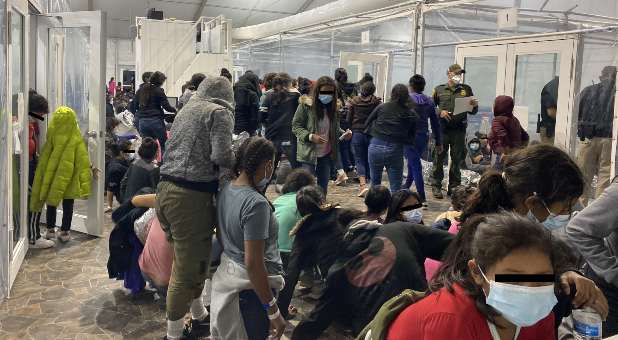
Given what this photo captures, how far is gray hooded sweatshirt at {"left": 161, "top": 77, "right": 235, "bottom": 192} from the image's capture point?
2616 mm

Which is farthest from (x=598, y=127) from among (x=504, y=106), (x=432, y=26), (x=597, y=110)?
(x=432, y=26)

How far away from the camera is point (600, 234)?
189cm

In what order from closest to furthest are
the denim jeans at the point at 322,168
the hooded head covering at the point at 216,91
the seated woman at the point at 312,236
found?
the hooded head covering at the point at 216,91
the seated woman at the point at 312,236
the denim jeans at the point at 322,168

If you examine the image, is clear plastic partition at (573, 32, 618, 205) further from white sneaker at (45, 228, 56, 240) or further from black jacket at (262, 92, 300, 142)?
white sneaker at (45, 228, 56, 240)

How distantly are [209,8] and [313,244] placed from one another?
14863 millimetres

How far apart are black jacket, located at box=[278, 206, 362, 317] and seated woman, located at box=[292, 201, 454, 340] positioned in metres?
0.14

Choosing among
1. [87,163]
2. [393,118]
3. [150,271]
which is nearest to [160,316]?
[150,271]

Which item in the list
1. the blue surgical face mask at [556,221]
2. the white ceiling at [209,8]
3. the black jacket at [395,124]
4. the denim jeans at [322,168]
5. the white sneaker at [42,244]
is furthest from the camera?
the white ceiling at [209,8]

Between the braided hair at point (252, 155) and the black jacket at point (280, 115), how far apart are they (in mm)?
3421

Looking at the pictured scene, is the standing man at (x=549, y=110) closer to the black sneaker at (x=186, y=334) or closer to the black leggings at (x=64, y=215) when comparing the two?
the black sneaker at (x=186, y=334)

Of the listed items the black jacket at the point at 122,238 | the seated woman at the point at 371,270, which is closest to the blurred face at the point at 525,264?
the seated woman at the point at 371,270

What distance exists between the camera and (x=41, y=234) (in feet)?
16.4

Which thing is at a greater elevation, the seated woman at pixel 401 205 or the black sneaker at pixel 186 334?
the seated woman at pixel 401 205

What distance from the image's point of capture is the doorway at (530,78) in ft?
18.9
